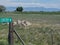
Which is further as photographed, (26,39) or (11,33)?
(26,39)

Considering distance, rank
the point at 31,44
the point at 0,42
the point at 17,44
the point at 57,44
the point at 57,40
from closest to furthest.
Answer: the point at 0,42, the point at 17,44, the point at 31,44, the point at 57,44, the point at 57,40

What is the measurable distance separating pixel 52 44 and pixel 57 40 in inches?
54.9

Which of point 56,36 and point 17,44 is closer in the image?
point 17,44

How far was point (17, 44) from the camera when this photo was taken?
1254cm

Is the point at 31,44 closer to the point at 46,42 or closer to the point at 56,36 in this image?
the point at 46,42

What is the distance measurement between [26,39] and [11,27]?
4556 millimetres

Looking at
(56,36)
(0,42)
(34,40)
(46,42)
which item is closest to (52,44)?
(46,42)

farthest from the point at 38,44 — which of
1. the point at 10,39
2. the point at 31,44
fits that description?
the point at 10,39

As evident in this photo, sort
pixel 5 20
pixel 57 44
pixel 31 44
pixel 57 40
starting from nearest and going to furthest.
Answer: pixel 5 20
pixel 31 44
pixel 57 44
pixel 57 40

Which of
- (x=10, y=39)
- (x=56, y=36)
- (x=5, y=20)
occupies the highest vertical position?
(x=5, y=20)

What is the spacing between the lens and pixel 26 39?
14680 millimetres

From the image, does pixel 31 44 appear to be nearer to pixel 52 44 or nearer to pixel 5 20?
pixel 52 44

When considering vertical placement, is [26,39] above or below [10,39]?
below

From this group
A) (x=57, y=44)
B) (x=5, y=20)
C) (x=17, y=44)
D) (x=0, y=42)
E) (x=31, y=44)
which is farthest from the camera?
(x=57, y=44)
